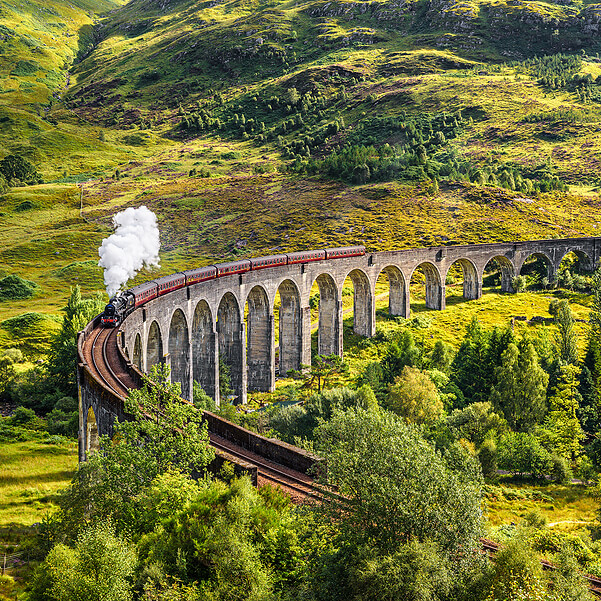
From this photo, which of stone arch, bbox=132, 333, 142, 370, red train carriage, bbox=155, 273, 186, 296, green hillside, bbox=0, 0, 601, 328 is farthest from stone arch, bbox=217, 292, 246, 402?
green hillside, bbox=0, 0, 601, 328

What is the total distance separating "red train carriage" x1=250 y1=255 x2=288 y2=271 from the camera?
187 feet

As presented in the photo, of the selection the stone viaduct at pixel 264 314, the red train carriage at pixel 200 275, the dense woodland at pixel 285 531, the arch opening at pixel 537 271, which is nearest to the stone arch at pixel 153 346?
the stone viaduct at pixel 264 314

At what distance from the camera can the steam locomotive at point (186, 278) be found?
1610 inches

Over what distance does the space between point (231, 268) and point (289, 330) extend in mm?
13512

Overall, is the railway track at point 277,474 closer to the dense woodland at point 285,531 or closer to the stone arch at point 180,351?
the dense woodland at point 285,531

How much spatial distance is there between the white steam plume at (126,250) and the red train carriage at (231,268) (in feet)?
26.8

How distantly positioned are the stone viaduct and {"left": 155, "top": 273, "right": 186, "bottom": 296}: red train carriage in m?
1.34

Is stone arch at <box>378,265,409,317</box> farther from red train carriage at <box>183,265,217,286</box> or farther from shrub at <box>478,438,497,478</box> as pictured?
shrub at <box>478,438,497,478</box>

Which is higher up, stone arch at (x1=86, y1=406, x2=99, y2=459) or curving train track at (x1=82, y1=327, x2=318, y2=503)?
curving train track at (x1=82, y1=327, x2=318, y2=503)

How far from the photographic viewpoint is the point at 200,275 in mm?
51094

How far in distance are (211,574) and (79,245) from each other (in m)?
107

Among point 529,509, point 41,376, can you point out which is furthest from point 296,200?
point 529,509

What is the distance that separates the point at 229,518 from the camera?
60.8ft

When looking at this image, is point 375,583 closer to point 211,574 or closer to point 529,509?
point 211,574
